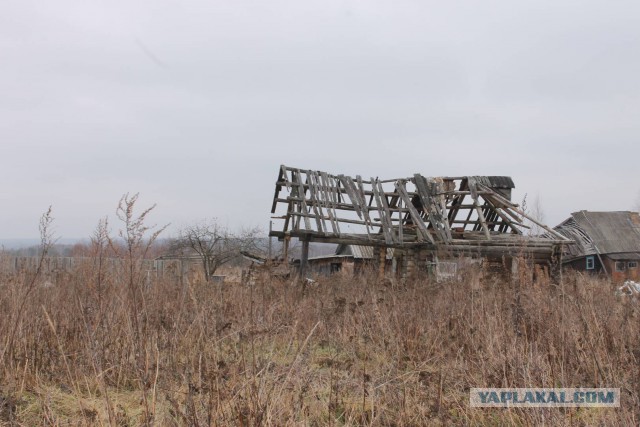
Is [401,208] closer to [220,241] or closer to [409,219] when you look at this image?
[409,219]

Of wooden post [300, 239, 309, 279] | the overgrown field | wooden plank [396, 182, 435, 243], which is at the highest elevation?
wooden plank [396, 182, 435, 243]

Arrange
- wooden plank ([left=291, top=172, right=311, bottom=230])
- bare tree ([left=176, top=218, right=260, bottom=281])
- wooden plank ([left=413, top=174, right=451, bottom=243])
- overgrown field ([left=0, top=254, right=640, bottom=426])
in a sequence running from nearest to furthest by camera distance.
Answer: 1. overgrown field ([left=0, top=254, right=640, bottom=426])
2. wooden plank ([left=291, top=172, right=311, bottom=230])
3. wooden plank ([left=413, top=174, right=451, bottom=243])
4. bare tree ([left=176, top=218, right=260, bottom=281])

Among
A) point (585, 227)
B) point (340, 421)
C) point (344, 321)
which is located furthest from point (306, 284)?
point (585, 227)

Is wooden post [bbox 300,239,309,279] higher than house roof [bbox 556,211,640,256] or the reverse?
the reverse

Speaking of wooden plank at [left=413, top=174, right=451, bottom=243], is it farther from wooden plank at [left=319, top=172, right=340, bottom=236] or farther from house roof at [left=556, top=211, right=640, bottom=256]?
house roof at [left=556, top=211, right=640, bottom=256]

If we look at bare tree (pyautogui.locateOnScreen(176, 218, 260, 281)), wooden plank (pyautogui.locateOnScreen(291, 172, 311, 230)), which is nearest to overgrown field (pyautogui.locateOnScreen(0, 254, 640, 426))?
wooden plank (pyautogui.locateOnScreen(291, 172, 311, 230))

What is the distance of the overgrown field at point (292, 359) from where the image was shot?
303cm

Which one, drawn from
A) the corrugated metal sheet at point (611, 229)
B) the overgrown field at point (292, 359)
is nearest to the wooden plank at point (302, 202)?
the overgrown field at point (292, 359)

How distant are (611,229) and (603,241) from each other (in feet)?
3.98

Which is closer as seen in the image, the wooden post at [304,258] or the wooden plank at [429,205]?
the wooden post at [304,258]

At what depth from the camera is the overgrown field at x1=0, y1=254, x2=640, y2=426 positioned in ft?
9.95

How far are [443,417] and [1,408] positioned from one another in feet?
7.59

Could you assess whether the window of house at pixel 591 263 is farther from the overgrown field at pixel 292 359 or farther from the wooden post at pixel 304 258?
the overgrown field at pixel 292 359

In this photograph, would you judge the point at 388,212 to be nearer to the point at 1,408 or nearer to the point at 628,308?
the point at 628,308
